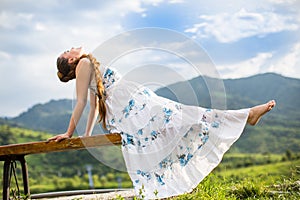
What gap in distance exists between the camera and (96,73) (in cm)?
345

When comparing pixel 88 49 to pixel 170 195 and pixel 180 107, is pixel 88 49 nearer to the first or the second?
pixel 180 107

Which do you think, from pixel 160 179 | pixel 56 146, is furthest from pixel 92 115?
pixel 160 179

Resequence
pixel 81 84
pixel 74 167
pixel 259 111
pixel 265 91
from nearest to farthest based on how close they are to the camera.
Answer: pixel 259 111
pixel 81 84
pixel 74 167
pixel 265 91

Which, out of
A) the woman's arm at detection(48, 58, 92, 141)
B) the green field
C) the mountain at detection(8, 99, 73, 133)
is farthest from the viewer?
the mountain at detection(8, 99, 73, 133)

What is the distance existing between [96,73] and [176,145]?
819 millimetres

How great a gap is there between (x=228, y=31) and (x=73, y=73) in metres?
15.8

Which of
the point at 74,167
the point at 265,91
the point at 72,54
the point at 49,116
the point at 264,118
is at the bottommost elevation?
the point at 72,54

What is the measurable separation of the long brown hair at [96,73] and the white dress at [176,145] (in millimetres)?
311

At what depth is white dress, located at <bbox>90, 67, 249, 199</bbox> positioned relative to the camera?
127 inches

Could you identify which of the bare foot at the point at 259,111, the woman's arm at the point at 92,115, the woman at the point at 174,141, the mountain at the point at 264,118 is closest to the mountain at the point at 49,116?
the mountain at the point at 264,118

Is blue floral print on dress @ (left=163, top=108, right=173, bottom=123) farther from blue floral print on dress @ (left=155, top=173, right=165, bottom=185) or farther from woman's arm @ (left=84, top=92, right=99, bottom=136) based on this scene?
woman's arm @ (left=84, top=92, right=99, bottom=136)

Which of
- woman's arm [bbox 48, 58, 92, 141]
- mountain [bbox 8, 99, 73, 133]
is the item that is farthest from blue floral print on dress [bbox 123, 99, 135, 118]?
mountain [bbox 8, 99, 73, 133]

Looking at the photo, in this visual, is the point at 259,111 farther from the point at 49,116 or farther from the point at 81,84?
the point at 49,116

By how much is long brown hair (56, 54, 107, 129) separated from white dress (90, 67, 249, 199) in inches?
12.2
